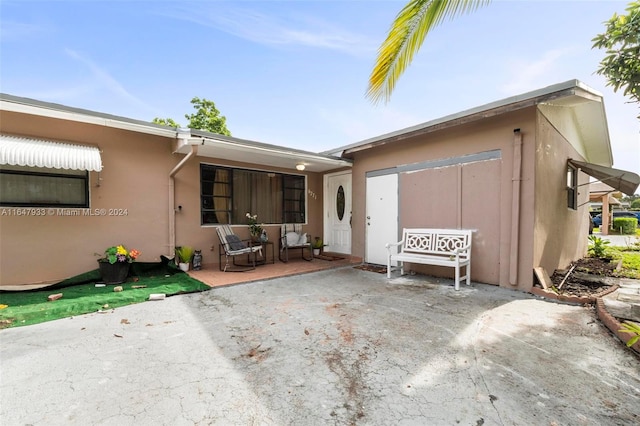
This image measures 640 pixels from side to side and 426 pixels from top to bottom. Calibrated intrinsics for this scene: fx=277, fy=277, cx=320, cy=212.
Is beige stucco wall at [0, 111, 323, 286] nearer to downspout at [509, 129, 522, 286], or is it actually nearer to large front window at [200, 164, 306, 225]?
large front window at [200, 164, 306, 225]

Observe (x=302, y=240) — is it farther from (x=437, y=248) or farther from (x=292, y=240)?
(x=437, y=248)

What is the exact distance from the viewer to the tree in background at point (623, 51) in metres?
3.04

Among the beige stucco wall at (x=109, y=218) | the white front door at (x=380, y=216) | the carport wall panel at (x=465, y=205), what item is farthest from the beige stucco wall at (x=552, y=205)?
the beige stucco wall at (x=109, y=218)

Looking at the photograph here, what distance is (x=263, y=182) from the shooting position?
25.6 ft

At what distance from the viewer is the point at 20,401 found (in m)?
1.94

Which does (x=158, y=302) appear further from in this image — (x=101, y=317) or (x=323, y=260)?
(x=323, y=260)

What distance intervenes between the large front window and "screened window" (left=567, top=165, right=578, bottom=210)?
21.8 ft

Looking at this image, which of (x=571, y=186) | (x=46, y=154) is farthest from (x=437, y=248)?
(x=46, y=154)

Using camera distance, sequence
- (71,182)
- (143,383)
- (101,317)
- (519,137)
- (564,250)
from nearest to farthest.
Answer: (143,383)
(101,317)
(519,137)
(71,182)
(564,250)

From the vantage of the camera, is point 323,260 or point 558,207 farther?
point 323,260

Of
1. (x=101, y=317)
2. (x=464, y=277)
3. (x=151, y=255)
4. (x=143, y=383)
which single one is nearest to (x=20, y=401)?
(x=143, y=383)

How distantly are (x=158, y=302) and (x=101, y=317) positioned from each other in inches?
28.0

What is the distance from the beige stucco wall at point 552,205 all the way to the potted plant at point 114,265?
7215 millimetres

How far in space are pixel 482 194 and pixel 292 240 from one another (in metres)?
4.74
